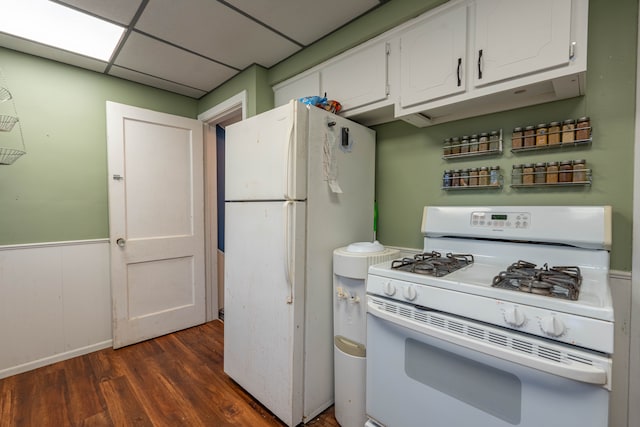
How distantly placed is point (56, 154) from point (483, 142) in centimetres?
299

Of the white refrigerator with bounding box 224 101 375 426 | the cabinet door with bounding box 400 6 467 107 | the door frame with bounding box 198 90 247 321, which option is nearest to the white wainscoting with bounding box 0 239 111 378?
the door frame with bounding box 198 90 247 321

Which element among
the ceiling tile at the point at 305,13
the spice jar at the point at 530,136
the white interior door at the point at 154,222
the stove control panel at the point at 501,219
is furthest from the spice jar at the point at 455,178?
the white interior door at the point at 154,222

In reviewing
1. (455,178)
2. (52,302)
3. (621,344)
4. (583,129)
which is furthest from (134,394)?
(583,129)

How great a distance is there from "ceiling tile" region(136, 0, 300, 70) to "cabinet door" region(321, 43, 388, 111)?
38 centimetres

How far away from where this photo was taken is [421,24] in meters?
1.54

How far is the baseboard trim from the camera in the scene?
2.07m

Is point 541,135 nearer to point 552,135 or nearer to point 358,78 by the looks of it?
point 552,135

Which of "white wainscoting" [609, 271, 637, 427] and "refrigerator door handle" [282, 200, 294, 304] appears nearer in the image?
"white wainscoting" [609, 271, 637, 427]

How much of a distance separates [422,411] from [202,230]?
8.05 ft

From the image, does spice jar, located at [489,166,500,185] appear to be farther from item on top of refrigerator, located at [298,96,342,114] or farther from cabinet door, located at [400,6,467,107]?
item on top of refrigerator, located at [298,96,342,114]

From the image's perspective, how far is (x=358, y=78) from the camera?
1.83m

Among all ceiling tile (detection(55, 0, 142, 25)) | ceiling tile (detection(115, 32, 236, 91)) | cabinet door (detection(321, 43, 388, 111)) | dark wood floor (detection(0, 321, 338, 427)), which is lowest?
dark wood floor (detection(0, 321, 338, 427))

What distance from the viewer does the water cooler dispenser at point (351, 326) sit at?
1.49 metres

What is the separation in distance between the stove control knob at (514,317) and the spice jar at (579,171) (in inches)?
30.9
